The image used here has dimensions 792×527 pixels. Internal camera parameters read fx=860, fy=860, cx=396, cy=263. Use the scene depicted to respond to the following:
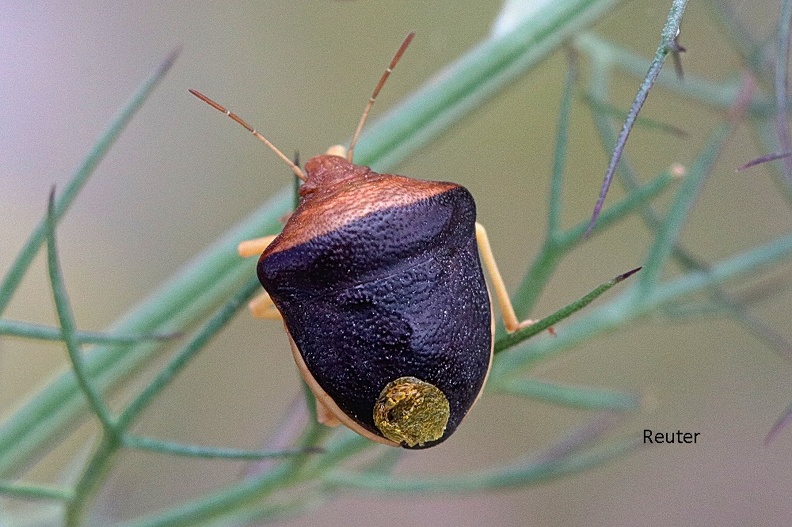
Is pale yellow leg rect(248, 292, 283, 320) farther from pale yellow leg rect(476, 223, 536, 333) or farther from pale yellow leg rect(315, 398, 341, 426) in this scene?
pale yellow leg rect(476, 223, 536, 333)

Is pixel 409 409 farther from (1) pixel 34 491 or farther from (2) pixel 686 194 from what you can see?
(2) pixel 686 194

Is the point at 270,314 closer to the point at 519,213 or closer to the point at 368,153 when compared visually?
the point at 368,153

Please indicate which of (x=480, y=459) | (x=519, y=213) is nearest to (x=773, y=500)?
(x=480, y=459)

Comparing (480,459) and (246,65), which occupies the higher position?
A: (246,65)

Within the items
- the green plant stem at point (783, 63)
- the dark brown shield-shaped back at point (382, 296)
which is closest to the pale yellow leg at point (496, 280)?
the dark brown shield-shaped back at point (382, 296)

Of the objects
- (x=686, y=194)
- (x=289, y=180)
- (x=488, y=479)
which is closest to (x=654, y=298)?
(x=686, y=194)

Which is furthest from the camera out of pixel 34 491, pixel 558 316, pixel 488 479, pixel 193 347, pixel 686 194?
pixel 488 479

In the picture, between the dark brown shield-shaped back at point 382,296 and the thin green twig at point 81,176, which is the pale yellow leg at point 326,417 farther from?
the thin green twig at point 81,176
